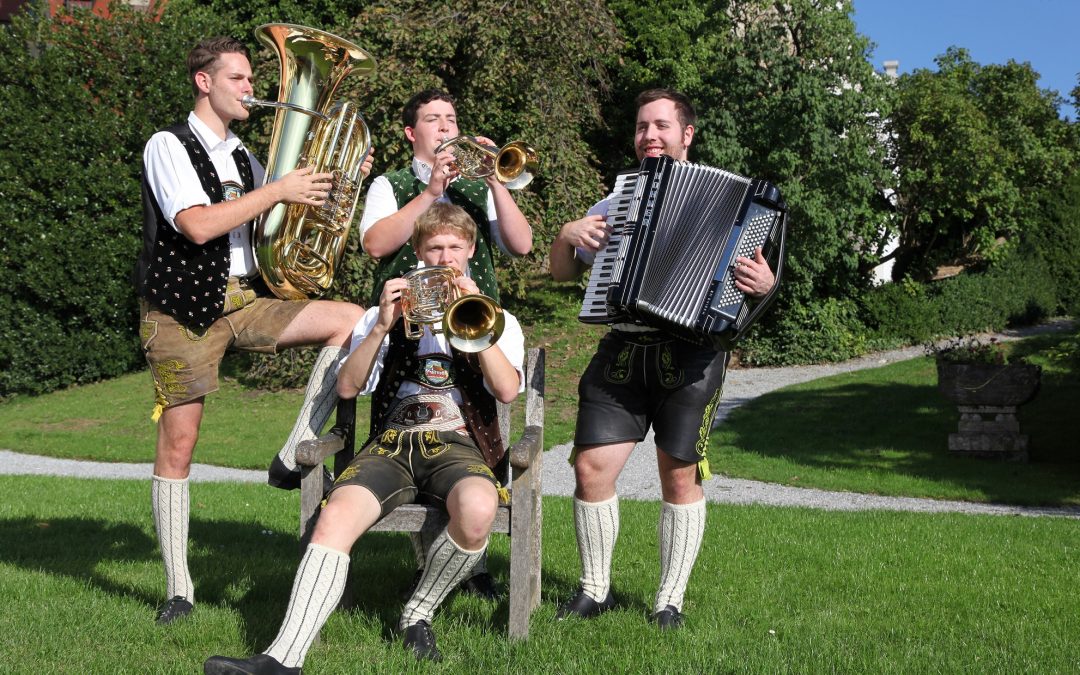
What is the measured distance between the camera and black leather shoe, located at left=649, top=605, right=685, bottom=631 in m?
4.40

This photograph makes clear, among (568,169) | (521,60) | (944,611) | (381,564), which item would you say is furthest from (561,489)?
(521,60)

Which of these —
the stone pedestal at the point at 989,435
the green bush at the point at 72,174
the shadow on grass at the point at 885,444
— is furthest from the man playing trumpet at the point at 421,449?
the green bush at the point at 72,174

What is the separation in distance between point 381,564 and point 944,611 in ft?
9.05

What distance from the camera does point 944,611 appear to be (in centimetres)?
477

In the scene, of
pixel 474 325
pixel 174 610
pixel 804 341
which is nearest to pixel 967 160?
pixel 804 341

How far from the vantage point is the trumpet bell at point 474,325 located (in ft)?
12.7

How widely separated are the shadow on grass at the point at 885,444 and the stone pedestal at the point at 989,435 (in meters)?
0.15

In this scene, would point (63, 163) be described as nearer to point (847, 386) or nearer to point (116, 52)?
point (116, 52)

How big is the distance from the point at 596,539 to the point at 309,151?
6.80 ft

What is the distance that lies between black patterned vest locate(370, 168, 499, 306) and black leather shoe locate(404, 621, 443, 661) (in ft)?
4.69

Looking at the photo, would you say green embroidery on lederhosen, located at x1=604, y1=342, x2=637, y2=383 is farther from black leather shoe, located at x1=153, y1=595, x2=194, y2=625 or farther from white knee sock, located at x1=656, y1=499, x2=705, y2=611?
black leather shoe, located at x1=153, y1=595, x2=194, y2=625

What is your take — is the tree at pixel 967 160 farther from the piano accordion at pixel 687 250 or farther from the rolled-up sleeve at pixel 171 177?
the rolled-up sleeve at pixel 171 177

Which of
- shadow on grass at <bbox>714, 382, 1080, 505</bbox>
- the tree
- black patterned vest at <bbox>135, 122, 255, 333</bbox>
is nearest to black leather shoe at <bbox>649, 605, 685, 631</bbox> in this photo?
black patterned vest at <bbox>135, 122, 255, 333</bbox>

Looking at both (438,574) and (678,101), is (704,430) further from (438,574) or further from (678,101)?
(678,101)
